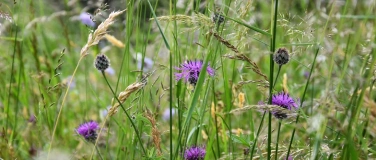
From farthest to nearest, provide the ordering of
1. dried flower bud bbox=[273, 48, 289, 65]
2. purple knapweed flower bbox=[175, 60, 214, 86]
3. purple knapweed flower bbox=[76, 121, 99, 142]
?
1. purple knapweed flower bbox=[76, 121, 99, 142]
2. purple knapweed flower bbox=[175, 60, 214, 86]
3. dried flower bud bbox=[273, 48, 289, 65]

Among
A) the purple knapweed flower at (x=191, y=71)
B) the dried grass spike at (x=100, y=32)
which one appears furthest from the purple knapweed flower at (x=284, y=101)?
the dried grass spike at (x=100, y=32)

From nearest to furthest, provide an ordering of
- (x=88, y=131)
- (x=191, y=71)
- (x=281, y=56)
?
(x=281, y=56) < (x=191, y=71) < (x=88, y=131)

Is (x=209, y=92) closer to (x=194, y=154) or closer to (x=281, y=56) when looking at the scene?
(x=194, y=154)

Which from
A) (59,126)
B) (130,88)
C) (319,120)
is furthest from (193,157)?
(59,126)

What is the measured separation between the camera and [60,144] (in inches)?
71.9

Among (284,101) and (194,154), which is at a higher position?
(284,101)


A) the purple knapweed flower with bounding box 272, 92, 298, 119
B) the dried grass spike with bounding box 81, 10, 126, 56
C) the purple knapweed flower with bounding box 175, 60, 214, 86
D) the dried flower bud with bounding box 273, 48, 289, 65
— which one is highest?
the dried grass spike with bounding box 81, 10, 126, 56

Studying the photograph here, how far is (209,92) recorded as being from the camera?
1568 mm

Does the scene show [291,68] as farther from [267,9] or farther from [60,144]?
[60,144]

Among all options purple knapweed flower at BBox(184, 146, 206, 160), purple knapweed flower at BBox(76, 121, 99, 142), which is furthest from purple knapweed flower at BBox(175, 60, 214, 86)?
purple knapweed flower at BBox(76, 121, 99, 142)

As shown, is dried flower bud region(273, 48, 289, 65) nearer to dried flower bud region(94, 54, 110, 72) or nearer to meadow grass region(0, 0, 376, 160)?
meadow grass region(0, 0, 376, 160)

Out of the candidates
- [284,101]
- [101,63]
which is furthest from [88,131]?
[284,101]

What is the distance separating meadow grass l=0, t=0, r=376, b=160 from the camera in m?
0.96

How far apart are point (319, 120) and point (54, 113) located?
1320mm
